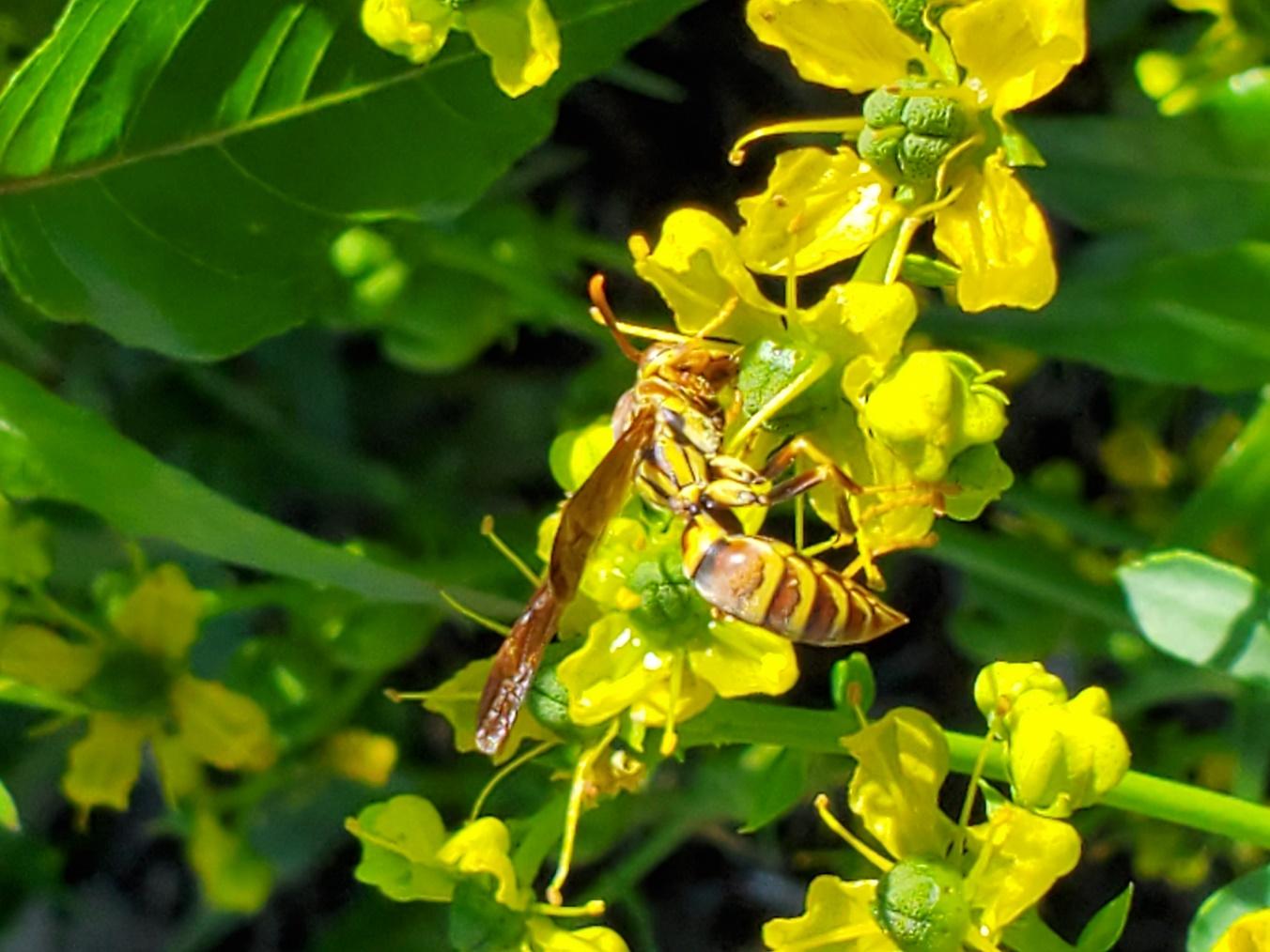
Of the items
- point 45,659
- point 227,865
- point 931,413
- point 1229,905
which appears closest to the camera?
point 931,413

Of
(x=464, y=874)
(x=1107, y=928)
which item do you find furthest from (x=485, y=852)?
(x=1107, y=928)

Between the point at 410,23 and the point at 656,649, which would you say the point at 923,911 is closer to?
the point at 656,649

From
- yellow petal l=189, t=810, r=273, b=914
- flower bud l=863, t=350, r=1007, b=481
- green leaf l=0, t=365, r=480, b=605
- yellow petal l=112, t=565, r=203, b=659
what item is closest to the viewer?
flower bud l=863, t=350, r=1007, b=481

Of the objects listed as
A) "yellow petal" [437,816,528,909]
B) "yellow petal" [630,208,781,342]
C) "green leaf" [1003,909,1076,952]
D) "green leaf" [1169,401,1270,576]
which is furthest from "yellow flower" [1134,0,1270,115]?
"yellow petal" [437,816,528,909]

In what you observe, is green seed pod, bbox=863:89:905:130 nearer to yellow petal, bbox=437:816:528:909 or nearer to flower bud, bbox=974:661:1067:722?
flower bud, bbox=974:661:1067:722

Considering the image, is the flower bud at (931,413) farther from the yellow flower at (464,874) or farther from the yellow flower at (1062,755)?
the yellow flower at (464,874)

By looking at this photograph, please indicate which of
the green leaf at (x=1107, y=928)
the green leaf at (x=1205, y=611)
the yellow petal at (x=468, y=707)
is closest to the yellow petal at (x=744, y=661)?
the yellow petal at (x=468, y=707)

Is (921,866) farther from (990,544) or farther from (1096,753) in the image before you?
(990,544)
